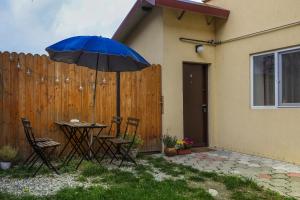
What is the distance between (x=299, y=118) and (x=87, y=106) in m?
4.31

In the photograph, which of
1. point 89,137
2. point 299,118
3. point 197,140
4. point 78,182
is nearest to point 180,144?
point 197,140

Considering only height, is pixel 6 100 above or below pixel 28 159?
above

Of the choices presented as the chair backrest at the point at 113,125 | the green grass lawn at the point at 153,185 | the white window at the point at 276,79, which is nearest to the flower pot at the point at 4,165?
the green grass lawn at the point at 153,185

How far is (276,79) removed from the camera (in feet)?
22.3

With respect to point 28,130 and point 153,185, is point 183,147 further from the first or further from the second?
point 28,130

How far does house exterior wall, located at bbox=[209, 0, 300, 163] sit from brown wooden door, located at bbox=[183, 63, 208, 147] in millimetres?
323

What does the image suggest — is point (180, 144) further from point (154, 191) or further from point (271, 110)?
point (154, 191)

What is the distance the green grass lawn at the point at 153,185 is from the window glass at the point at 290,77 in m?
2.45

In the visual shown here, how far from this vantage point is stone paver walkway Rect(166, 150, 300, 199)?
15.8 feet

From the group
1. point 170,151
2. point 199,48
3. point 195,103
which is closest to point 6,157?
point 170,151

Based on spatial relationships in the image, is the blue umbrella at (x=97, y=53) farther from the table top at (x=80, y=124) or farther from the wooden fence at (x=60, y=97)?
the table top at (x=80, y=124)

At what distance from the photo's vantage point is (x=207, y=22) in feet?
27.4

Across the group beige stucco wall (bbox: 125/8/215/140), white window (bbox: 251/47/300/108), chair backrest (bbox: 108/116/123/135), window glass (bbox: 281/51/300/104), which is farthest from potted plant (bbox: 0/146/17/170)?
window glass (bbox: 281/51/300/104)

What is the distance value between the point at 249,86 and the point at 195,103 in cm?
148
